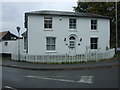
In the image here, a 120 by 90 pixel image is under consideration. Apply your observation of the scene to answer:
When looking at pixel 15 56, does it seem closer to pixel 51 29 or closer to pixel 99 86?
pixel 51 29

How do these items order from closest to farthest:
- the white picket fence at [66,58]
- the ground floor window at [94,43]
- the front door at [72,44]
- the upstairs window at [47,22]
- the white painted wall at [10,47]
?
the white picket fence at [66,58], the upstairs window at [47,22], the front door at [72,44], the ground floor window at [94,43], the white painted wall at [10,47]

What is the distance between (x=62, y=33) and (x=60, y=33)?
0.84 ft

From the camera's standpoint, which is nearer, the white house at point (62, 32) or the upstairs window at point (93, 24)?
the white house at point (62, 32)

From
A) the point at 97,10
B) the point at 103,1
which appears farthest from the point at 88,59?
the point at 103,1

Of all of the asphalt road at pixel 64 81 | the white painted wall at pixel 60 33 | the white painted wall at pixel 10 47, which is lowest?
the asphalt road at pixel 64 81

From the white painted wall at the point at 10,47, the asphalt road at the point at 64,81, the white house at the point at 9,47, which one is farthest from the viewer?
the white house at the point at 9,47

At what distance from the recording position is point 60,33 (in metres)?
20.9

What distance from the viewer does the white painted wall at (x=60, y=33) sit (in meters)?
20.2

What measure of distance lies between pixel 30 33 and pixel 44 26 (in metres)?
1.86

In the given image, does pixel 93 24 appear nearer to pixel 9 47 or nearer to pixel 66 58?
pixel 66 58

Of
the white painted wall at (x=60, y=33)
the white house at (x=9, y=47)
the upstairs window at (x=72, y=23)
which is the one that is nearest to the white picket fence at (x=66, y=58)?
the white painted wall at (x=60, y=33)

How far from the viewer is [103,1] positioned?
38.9m

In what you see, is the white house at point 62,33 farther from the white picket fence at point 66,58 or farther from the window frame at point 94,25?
the white picket fence at point 66,58

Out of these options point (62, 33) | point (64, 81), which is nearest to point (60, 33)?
point (62, 33)
